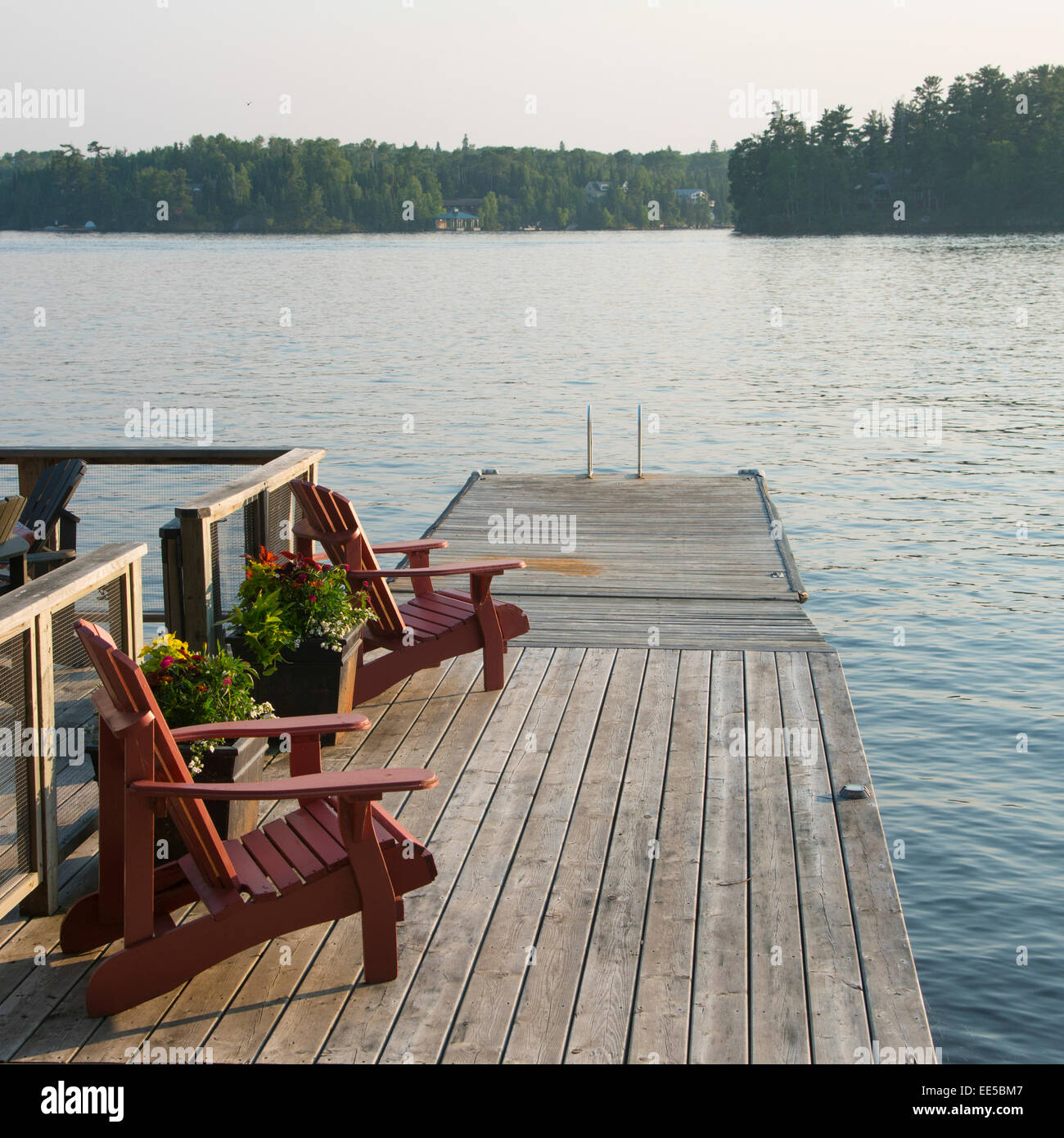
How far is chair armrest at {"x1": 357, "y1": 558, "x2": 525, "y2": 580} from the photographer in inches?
245

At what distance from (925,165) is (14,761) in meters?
130

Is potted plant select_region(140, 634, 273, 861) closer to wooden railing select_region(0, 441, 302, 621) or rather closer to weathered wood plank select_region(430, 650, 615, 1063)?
weathered wood plank select_region(430, 650, 615, 1063)

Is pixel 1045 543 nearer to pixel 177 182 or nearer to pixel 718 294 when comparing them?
pixel 718 294

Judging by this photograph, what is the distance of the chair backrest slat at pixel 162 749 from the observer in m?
3.59

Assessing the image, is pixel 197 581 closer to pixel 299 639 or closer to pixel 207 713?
pixel 299 639

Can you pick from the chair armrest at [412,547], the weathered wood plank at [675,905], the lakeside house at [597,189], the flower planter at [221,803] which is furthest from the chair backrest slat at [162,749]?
the lakeside house at [597,189]

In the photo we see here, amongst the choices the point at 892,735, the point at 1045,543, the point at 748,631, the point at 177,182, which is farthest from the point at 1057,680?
the point at 177,182

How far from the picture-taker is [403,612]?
7.00 metres

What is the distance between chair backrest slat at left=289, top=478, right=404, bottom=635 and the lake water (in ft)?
10.3

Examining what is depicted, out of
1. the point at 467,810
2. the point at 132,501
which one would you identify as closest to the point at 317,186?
the point at 132,501

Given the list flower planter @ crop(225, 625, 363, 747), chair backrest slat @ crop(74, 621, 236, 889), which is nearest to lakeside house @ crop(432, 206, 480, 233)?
flower planter @ crop(225, 625, 363, 747)

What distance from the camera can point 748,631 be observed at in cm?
806
